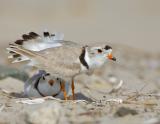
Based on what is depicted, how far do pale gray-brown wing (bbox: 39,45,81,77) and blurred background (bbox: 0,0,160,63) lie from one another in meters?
6.54

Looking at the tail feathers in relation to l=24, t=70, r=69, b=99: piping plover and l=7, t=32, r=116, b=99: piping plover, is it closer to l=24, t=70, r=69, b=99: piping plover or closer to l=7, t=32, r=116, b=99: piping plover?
l=7, t=32, r=116, b=99: piping plover

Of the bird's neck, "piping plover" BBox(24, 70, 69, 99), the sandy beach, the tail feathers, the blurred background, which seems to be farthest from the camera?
the blurred background

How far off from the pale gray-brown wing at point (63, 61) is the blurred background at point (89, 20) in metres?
6.54

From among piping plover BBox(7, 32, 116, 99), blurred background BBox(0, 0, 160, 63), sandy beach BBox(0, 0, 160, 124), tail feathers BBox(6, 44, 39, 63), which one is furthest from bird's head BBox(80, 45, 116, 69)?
blurred background BBox(0, 0, 160, 63)

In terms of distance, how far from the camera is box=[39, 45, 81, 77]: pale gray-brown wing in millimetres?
6137

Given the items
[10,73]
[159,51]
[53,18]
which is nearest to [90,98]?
[10,73]

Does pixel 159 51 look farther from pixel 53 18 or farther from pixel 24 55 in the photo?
pixel 24 55

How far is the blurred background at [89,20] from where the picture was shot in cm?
1384

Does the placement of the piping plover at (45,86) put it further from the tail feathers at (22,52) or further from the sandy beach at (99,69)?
the tail feathers at (22,52)

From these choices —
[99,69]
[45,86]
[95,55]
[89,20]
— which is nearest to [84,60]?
[95,55]

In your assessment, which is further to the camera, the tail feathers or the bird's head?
the tail feathers

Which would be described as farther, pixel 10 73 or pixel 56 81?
pixel 10 73

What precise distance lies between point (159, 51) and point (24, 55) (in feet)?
21.6

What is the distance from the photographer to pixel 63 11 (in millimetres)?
15992
